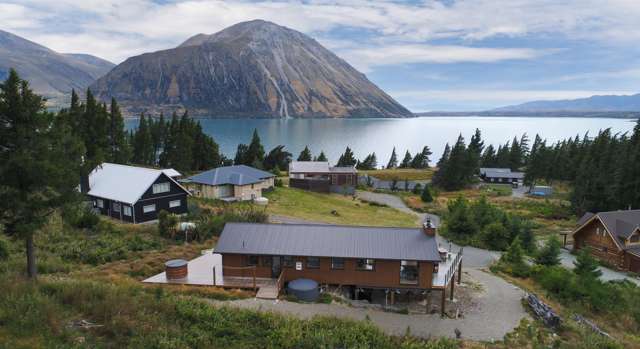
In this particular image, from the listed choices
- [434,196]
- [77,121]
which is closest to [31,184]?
[77,121]

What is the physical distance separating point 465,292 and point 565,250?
26.5 meters

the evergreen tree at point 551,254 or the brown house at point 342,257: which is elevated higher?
the brown house at point 342,257

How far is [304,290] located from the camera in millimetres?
20453

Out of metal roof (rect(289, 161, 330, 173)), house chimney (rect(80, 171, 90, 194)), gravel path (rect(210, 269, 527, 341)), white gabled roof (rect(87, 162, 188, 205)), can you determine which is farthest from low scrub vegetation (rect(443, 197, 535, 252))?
house chimney (rect(80, 171, 90, 194))

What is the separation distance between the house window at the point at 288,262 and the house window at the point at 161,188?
19254 millimetres

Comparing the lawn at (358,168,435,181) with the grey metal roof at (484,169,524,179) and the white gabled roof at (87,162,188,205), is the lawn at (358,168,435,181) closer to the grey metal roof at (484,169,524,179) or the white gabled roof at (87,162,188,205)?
the grey metal roof at (484,169,524,179)

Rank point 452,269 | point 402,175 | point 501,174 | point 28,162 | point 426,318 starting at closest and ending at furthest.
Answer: point 28,162, point 426,318, point 452,269, point 501,174, point 402,175

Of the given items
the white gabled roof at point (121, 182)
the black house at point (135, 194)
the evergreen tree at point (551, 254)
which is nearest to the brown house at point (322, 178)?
the black house at point (135, 194)

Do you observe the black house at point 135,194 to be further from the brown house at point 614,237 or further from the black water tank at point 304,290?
the brown house at point 614,237

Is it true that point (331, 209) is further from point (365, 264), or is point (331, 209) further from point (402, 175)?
point (402, 175)

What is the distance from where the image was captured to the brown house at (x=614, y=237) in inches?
1479

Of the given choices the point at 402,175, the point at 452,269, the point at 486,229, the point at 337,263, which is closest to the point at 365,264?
the point at 337,263

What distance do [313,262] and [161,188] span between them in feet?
67.3

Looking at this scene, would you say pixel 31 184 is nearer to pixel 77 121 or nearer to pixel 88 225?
pixel 88 225
